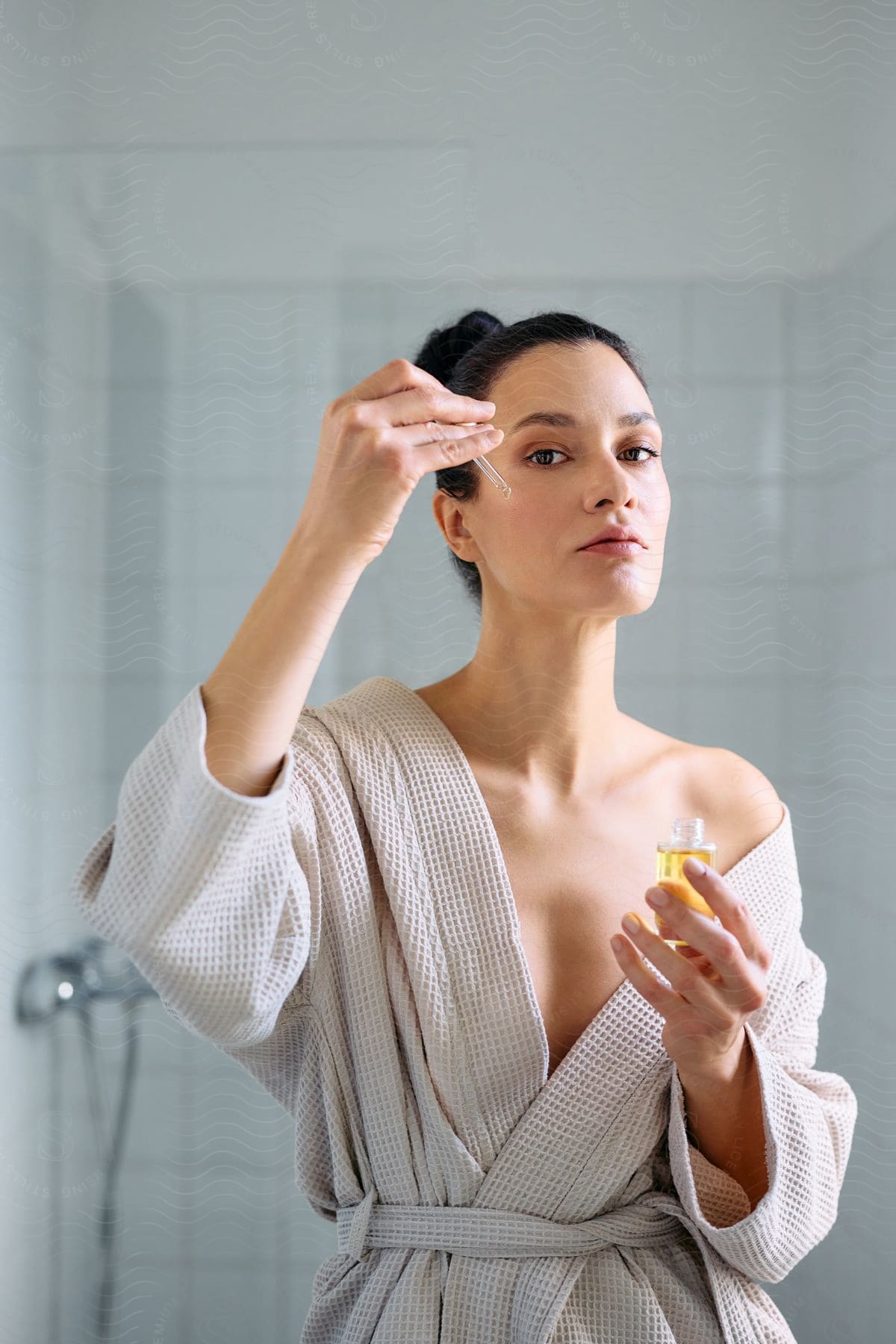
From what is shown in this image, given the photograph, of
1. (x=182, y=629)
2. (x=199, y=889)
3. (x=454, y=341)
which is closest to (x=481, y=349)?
(x=454, y=341)

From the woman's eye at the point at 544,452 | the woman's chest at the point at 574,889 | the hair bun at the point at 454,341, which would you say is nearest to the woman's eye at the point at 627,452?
the woman's eye at the point at 544,452

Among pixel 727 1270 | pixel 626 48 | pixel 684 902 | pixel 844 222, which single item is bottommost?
pixel 727 1270

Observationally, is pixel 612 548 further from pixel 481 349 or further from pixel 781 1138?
pixel 781 1138

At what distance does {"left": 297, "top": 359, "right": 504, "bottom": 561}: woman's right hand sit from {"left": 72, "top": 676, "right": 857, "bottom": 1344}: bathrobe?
0.56 feet

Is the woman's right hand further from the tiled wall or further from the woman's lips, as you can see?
the tiled wall

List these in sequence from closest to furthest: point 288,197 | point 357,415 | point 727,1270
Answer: point 357,415, point 727,1270, point 288,197

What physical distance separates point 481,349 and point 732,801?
366 millimetres

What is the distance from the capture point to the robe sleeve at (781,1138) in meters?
0.69

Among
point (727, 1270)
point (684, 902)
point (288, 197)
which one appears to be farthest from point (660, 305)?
point (727, 1270)

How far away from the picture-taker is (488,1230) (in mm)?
682

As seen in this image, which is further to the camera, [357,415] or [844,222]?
[844,222]

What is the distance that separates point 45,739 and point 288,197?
460 millimetres

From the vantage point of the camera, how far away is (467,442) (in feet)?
2.12

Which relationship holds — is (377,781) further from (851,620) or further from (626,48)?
(626,48)
